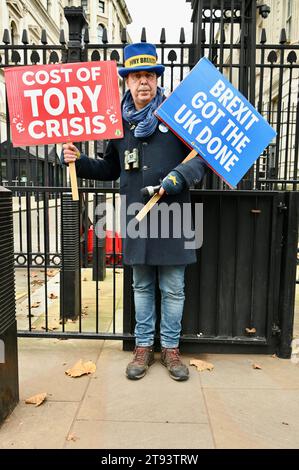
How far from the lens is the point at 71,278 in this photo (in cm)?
417

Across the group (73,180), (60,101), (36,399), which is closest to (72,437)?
(36,399)

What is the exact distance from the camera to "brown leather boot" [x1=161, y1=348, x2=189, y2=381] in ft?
9.63

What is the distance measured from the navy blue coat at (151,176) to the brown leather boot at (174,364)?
741mm

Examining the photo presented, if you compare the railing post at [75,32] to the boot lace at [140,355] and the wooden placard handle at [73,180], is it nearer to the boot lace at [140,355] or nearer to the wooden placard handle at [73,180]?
the wooden placard handle at [73,180]

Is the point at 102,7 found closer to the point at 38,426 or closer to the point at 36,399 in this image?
the point at 36,399

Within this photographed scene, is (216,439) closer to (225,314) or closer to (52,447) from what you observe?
(52,447)

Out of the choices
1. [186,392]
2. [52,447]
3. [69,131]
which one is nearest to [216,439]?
[186,392]

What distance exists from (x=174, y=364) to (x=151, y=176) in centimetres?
143

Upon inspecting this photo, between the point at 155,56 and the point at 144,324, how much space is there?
78.6 inches

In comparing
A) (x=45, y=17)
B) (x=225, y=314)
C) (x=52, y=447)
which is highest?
(x=45, y=17)

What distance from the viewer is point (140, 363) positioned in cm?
304

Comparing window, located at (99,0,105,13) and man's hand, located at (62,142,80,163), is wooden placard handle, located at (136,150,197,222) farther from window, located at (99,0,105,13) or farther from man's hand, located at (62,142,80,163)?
window, located at (99,0,105,13)

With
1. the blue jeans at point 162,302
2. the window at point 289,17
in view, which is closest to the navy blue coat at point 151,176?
the blue jeans at point 162,302

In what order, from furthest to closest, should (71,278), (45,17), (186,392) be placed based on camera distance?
(45,17) < (71,278) < (186,392)
